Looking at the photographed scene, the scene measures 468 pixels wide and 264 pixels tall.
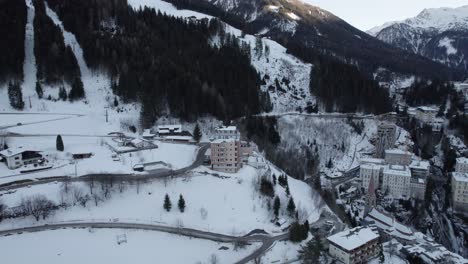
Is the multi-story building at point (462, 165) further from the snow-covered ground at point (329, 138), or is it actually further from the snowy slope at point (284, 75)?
the snowy slope at point (284, 75)

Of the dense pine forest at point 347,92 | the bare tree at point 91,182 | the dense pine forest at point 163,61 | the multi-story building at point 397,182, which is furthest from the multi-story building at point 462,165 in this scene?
the bare tree at point 91,182

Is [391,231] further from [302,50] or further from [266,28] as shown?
[266,28]

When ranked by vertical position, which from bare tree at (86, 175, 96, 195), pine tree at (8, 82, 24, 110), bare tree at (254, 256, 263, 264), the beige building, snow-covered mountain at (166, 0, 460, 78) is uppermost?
snow-covered mountain at (166, 0, 460, 78)

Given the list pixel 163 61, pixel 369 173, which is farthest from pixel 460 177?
pixel 163 61

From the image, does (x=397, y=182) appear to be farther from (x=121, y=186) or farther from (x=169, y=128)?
(x=121, y=186)

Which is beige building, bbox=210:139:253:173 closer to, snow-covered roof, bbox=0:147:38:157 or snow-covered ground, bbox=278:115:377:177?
snow-covered ground, bbox=278:115:377:177

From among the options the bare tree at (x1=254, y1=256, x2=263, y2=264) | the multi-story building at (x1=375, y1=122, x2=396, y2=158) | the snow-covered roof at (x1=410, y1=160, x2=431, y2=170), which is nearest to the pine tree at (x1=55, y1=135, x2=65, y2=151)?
the bare tree at (x1=254, y1=256, x2=263, y2=264)

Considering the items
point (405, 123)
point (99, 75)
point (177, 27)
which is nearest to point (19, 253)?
point (99, 75)
